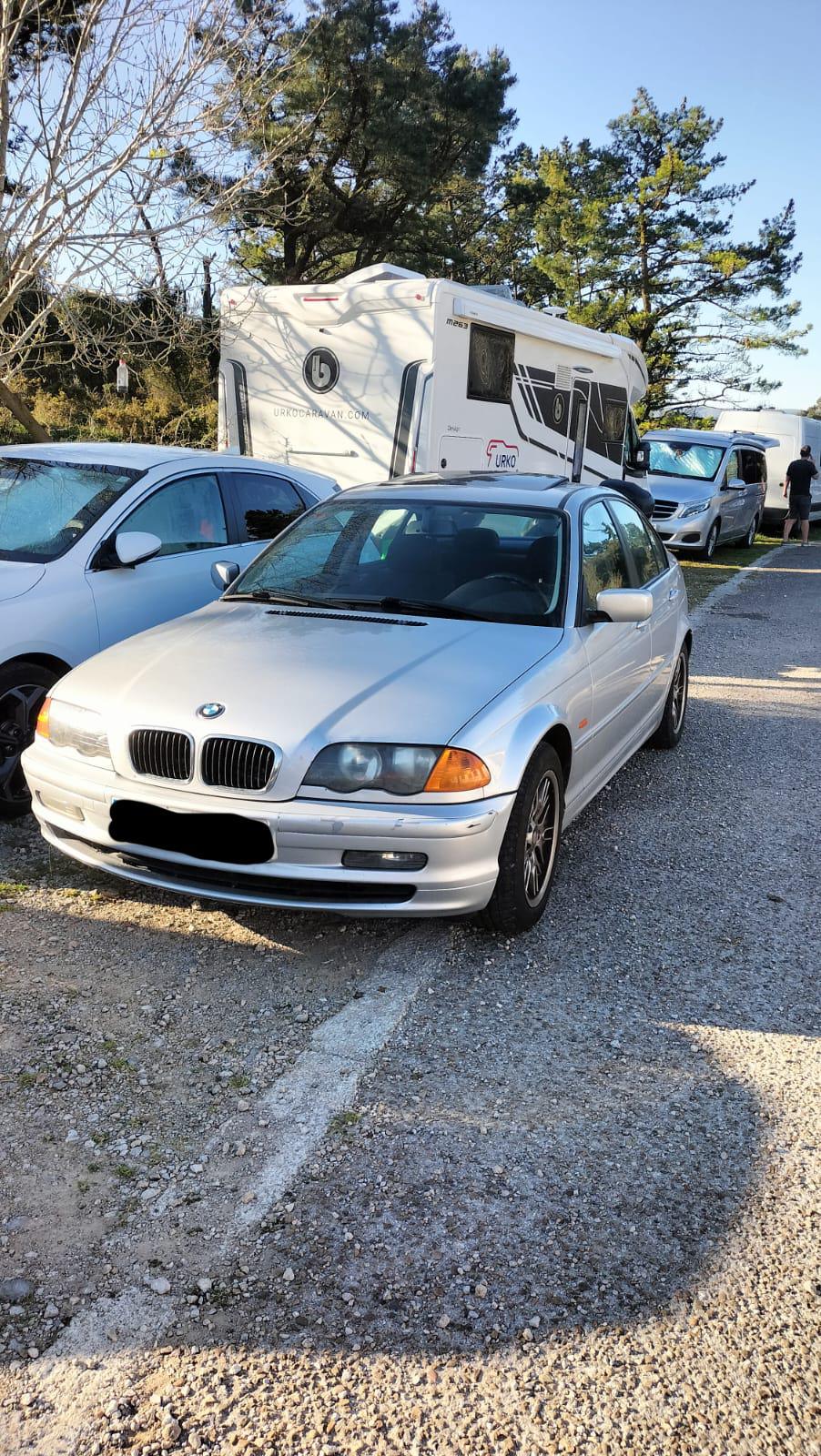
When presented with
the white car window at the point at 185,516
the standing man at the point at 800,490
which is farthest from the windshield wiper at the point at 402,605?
the standing man at the point at 800,490

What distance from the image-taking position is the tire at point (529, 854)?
3.84 metres

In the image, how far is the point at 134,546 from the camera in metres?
5.47

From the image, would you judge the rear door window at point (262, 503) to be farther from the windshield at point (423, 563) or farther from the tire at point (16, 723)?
the tire at point (16, 723)

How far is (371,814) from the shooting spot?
352cm

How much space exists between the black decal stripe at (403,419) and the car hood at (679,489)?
23.9ft

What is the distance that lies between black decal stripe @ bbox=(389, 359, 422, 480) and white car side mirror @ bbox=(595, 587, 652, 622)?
5.95 metres

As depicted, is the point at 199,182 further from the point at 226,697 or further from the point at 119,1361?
the point at 119,1361

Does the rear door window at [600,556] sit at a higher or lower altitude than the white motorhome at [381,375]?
lower

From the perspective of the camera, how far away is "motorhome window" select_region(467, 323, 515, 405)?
35.5 ft

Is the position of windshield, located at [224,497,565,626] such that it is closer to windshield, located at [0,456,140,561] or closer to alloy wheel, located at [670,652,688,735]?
windshield, located at [0,456,140,561]

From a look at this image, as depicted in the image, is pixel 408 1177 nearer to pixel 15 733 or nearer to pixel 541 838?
pixel 541 838

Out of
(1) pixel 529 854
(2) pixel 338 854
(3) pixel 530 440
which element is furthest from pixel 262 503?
(3) pixel 530 440

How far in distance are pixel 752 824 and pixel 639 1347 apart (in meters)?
3.58

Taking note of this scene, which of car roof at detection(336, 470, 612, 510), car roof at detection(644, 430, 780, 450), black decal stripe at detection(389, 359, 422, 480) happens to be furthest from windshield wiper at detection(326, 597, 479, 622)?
car roof at detection(644, 430, 780, 450)
